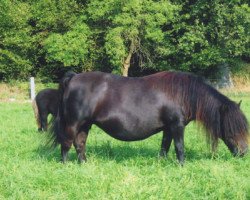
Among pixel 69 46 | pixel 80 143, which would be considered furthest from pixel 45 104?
pixel 69 46

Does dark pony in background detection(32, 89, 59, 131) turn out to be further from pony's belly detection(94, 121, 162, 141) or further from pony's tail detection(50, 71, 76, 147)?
pony's belly detection(94, 121, 162, 141)

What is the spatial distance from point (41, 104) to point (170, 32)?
17.1 meters

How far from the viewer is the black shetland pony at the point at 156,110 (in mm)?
6547

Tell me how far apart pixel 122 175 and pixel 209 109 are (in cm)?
193

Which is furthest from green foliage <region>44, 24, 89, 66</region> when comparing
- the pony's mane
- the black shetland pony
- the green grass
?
the pony's mane

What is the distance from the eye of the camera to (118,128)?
21.7ft

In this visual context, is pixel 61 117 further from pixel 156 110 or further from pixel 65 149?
pixel 156 110

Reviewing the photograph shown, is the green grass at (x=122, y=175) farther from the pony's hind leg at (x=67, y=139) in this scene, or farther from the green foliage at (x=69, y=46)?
the green foliage at (x=69, y=46)

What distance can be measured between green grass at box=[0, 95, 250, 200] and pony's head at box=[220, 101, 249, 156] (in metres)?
0.20

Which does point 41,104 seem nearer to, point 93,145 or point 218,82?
point 93,145

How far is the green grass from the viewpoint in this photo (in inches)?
190

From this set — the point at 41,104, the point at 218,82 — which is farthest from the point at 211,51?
the point at 41,104

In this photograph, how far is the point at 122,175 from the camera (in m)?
5.53

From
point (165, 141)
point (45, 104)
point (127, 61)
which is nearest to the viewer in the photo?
point (165, 141)
